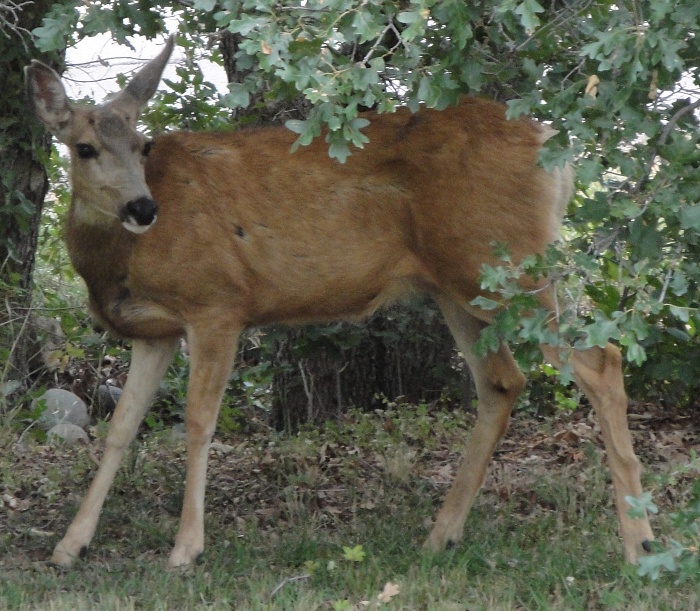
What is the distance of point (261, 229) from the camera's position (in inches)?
229

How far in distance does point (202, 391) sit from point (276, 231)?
0.90 metres

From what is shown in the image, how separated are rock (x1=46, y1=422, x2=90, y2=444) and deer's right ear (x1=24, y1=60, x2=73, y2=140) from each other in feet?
8.33

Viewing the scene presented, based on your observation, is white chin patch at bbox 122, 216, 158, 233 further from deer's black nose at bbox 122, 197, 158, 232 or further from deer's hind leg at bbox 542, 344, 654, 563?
deer's hind leg at bbox 542, 344, 654, 563

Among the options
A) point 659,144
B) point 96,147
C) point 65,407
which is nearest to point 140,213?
point 96,147

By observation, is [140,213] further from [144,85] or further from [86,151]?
[144,85]

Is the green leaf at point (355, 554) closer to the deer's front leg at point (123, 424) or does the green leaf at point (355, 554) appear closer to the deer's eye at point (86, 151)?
the deer's front leg at point (123, 424)

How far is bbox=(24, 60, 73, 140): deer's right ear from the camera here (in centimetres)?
570

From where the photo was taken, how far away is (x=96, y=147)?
571 cm

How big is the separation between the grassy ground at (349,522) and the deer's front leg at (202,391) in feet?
1.06

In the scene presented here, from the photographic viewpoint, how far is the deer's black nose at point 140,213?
5.43 metres

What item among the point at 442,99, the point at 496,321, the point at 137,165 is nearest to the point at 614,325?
the point at 496,321

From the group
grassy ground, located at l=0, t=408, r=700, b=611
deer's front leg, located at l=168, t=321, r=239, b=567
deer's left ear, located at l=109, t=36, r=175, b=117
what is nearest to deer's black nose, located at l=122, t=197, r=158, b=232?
deer's front leg, located at l=168, t=321, r=239, b=567

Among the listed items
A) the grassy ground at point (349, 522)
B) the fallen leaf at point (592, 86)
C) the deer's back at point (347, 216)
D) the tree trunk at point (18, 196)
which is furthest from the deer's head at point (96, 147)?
the fallen leaf at point (592, 86)

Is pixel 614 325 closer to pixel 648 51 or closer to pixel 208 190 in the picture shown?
pixel 648 51
